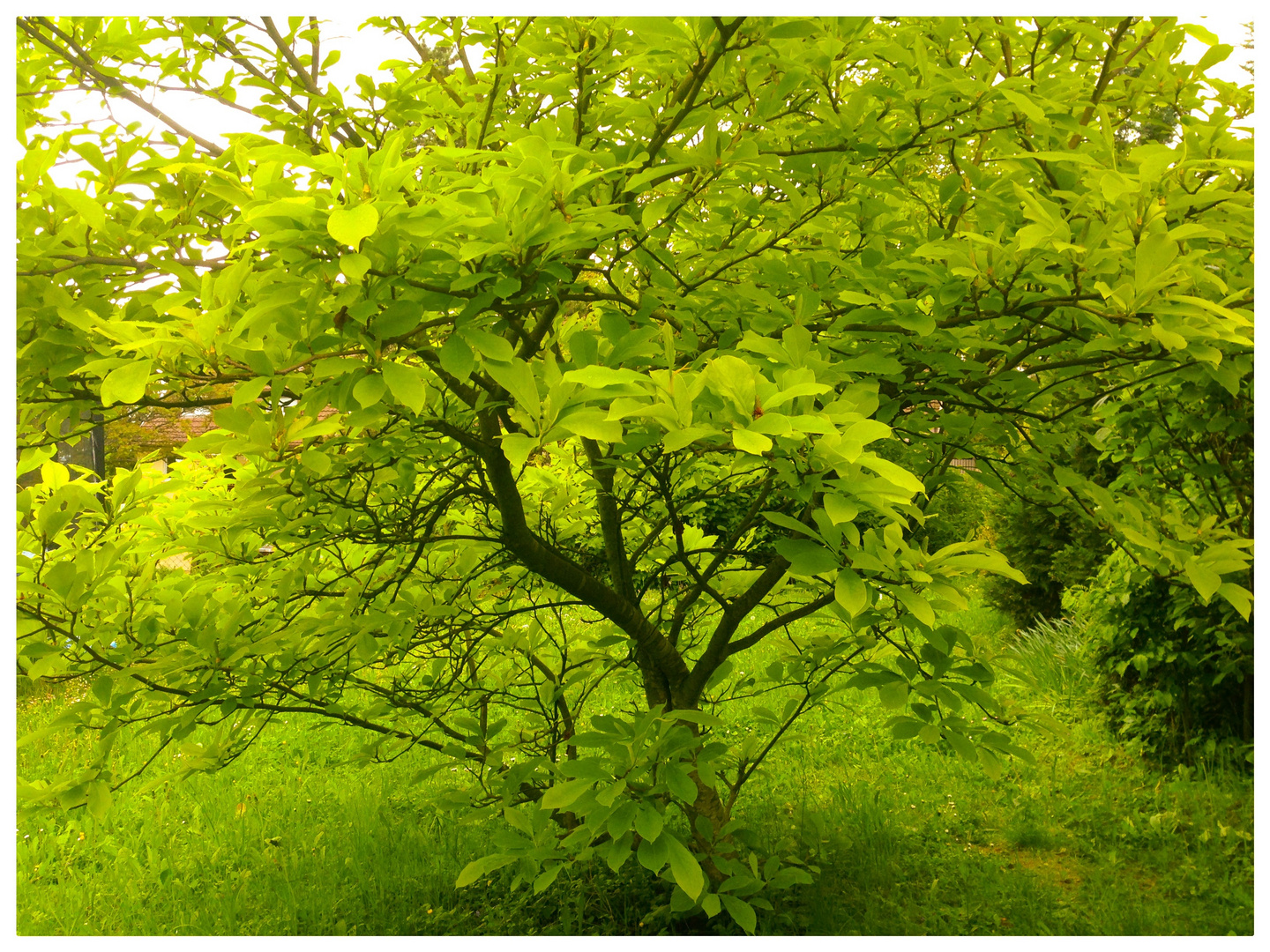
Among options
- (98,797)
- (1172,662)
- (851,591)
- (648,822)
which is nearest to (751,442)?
(851,591)

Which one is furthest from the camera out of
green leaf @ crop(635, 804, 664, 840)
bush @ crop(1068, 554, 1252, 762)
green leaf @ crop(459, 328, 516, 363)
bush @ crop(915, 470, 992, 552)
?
bush @ crop(915, 470, 992, 552)

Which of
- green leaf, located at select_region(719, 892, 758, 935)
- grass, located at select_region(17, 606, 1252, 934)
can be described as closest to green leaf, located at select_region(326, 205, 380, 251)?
green leaf, located at select_region(719, 892, 758, 935)

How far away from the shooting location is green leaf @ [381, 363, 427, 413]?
1354mm

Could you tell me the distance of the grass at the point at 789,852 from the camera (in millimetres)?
3074

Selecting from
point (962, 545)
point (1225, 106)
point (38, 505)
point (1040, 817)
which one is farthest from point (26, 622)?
point (1040, 817)

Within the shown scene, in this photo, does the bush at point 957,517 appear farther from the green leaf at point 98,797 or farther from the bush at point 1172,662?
the green leaf at point 98,797

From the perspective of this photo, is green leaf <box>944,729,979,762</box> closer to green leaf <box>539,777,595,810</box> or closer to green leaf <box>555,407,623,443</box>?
green leaf <box>539,777,595,810</box>

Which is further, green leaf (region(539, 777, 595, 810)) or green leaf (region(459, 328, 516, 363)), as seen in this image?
green leaf (region(539, 777, 595, 810))

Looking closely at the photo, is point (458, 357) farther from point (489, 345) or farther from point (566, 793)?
point (566, 793)

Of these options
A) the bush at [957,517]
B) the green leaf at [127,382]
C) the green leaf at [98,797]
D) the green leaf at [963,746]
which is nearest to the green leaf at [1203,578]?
the green leaf at [963,746]

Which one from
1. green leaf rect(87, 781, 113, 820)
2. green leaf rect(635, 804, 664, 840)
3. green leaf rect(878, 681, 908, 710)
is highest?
green leaf rect(87, 781, 113, 820)

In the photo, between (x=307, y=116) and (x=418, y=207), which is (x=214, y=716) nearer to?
(x=307, y=116)

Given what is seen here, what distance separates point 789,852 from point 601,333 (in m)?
2.10

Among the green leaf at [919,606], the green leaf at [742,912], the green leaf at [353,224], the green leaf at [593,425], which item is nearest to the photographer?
the green leaf at [353,224]
